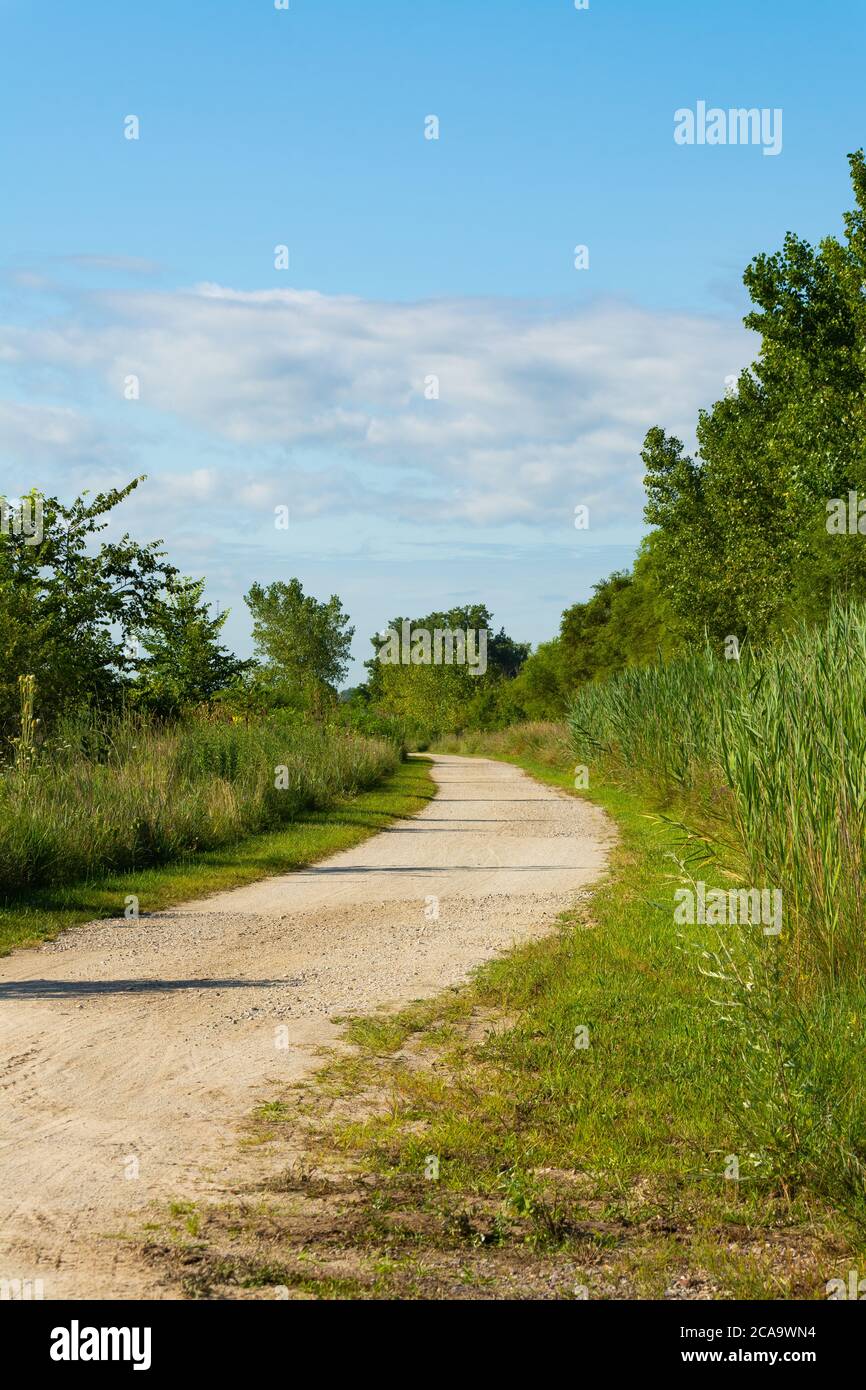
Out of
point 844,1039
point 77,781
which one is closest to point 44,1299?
point 844,1039

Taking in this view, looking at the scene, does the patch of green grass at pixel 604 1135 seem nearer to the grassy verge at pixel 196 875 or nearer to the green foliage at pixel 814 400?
the grassy verge at pixel 196 875

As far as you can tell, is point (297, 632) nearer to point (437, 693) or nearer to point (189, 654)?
point (437, 693)

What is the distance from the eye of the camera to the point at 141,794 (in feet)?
50.7

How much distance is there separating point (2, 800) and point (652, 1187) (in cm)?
1072

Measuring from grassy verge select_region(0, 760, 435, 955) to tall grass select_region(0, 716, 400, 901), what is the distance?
1.02 ft

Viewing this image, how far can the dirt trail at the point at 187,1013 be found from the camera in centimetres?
450

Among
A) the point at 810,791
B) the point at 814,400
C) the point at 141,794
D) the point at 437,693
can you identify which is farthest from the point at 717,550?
the point at 437,693

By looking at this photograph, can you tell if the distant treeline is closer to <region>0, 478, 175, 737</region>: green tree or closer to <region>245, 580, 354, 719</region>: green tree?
<region>0, 478, 175, 737</region>: green tree

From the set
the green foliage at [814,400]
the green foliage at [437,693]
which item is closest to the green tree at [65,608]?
the green foliage at [814,400]

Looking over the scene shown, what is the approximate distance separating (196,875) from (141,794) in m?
2.18

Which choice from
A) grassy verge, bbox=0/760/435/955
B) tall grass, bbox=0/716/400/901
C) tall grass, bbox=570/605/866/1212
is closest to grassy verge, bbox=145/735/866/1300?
tall grass, bbox=570/605/866/1212

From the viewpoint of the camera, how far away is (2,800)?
13680 mm

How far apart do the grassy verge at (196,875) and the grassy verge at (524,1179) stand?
4543 mm
